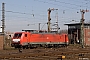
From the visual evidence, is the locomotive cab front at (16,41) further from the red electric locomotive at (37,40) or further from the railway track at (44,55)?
the railway track at (44,55)

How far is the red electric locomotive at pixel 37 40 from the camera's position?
41.0 meters

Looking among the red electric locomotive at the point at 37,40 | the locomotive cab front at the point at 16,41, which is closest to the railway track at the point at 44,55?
the locomotive cab front at the point at 16,41

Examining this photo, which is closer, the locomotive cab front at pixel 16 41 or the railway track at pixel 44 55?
the railway track at pixel 44 55

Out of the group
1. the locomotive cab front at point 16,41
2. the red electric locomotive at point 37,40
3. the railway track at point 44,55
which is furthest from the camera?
the red electric locomotive at point 37,40

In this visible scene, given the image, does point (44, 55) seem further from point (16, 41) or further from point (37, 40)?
point (37, 40)

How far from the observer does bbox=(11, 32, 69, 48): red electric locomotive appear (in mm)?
40969

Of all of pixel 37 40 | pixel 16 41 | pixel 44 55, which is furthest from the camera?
pixel 37 40

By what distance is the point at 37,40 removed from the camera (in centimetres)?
4438

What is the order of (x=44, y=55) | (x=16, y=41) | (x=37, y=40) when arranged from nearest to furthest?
(x=44, y=55), (x=16, y=41), (x=37, y=40)

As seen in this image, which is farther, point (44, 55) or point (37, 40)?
point (37, 40)

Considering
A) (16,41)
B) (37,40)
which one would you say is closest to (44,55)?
(16,41)

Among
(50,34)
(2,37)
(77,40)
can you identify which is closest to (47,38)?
(50,34)

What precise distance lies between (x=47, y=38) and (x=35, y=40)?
3.53 m

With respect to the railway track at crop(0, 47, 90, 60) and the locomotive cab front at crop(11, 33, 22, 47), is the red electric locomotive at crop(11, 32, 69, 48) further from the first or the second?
the railway track at crop(0, 47, 90, 60)
